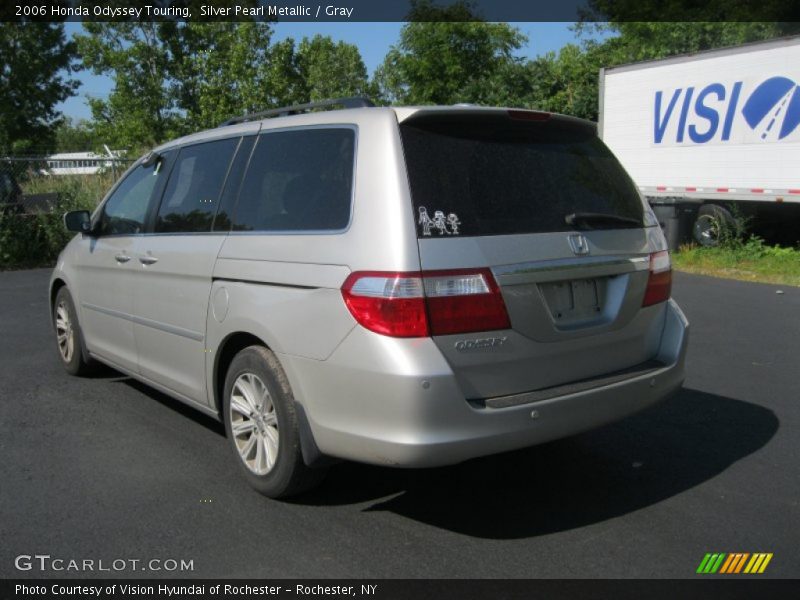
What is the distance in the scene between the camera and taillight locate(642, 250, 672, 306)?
13.0 ft

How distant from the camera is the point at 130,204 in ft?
17.7

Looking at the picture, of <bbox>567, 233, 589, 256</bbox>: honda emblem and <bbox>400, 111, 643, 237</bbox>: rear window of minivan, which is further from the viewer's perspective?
<bbox>567, 233, 589, 256</bbox>: honda emblem

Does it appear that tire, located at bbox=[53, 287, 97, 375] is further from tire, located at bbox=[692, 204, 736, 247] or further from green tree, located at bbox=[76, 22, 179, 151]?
green tree, located at bbox=[76, 22, 179, 151]

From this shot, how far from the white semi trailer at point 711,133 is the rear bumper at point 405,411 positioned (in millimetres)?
11895

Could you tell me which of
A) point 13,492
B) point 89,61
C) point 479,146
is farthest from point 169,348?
point 89,61

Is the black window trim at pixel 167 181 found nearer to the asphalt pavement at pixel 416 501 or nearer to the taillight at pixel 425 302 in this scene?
the asphalt pavement at pixel 416 501

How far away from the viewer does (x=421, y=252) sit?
3.20 meters

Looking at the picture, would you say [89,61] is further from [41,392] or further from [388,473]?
[388,473]

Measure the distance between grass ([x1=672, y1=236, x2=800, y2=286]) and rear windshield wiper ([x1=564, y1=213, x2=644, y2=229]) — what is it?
943cm

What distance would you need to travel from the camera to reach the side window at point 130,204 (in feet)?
17.0

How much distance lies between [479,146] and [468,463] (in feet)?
6.17

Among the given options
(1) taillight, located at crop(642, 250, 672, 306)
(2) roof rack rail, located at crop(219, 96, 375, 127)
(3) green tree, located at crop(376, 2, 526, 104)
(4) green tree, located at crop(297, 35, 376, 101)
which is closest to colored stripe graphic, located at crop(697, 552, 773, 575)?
(1) taillight, located at crop(642, 250, 672, 306)

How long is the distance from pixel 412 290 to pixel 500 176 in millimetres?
783
